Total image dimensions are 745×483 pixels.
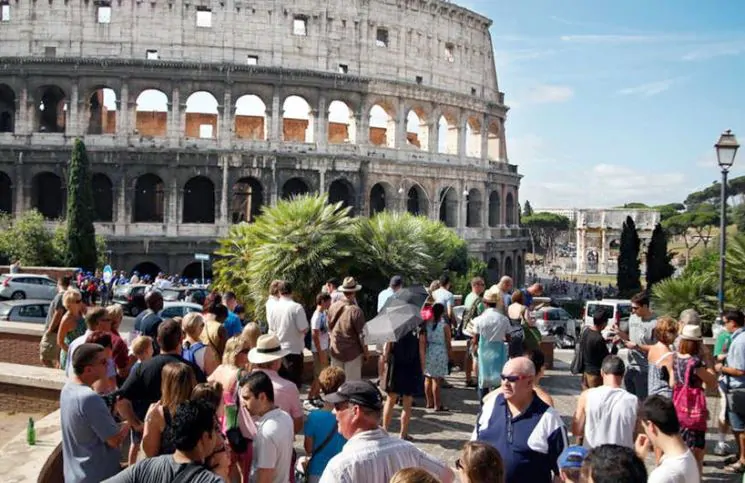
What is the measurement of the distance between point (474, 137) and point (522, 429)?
39.2 metres

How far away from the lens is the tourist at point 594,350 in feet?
25.6

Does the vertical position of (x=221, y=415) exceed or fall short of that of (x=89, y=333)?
it falls short

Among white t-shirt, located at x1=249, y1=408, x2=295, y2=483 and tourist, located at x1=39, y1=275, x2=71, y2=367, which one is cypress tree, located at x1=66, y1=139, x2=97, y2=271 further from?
white t-shirt, located at x1=249, y1=408, x2=295, y2=483

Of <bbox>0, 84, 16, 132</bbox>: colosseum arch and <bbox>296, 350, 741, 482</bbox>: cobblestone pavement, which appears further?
<bbox>0, 84, 16, 132</bbox>: colosseum arch

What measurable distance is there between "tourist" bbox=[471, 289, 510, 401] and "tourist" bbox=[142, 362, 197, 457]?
4525mm

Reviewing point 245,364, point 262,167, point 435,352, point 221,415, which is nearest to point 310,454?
point 221,415

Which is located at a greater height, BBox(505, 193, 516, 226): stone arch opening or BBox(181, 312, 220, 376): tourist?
BBox(505, 193, 516, 226): stone arch opening

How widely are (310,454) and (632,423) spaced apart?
2601 mm

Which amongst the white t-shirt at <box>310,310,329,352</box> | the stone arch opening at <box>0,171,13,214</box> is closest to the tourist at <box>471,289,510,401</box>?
the white t-shirt at <box>310,310,329,352</box>

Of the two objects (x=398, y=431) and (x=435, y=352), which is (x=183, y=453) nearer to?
(x=398, y=431)

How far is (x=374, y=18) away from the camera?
37.3 m

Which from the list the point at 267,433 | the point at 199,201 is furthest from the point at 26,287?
the point at 267,433

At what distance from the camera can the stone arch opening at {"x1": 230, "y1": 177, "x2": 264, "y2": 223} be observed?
35.7m

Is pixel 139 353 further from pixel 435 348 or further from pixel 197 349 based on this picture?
pixel 435 348
